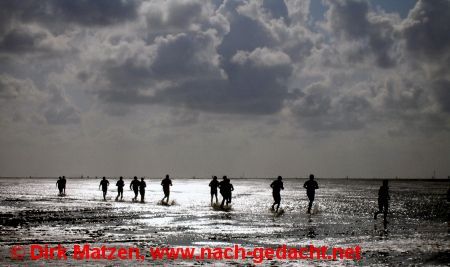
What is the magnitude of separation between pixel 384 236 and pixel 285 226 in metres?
4.17

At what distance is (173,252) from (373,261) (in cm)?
469

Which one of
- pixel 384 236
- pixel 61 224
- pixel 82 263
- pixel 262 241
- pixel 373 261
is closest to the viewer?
pixel 82 263

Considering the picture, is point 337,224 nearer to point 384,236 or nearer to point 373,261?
point 384,236

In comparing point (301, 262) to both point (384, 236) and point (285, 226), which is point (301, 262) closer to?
point (384, 236)

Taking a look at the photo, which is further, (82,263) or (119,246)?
(119,246)

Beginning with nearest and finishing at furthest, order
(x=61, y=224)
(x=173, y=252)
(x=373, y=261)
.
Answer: (x=373, y=261)
(x=173, y=252)
(x=61, y=224)

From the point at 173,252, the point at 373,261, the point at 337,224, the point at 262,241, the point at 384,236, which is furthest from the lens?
the point at 337,224

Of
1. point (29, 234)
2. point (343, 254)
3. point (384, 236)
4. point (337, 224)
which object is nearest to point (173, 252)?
point (343, 254)

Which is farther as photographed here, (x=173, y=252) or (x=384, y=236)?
(x=384, y=236)

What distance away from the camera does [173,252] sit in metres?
12.3

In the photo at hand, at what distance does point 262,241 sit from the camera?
14.6 meters

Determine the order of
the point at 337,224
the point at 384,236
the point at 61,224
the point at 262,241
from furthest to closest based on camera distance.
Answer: the point at 337,224
the point at 61,224
the point at 384,236
the point at 262,241

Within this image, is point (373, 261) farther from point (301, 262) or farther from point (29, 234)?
point (29, 234)

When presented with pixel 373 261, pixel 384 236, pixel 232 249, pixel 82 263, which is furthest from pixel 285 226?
pixel 82 263
